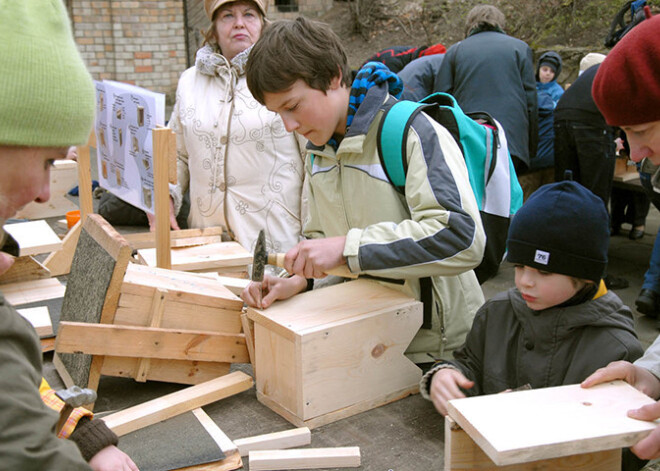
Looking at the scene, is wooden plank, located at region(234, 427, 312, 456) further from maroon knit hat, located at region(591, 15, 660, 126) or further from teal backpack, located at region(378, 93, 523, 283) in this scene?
maroon knit hat, located at region(591, 15, 660, 126)

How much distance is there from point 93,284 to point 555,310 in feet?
5.73

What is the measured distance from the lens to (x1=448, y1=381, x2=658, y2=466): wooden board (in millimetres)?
1526

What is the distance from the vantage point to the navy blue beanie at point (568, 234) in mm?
2133

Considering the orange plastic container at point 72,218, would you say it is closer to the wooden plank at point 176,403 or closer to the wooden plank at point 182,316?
the wooden plank at point 182,316

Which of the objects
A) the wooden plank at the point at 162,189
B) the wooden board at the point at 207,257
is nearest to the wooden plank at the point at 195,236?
the wooden board at the point at 207,257

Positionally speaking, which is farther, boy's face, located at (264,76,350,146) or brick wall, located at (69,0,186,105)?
brick wall, located at (69,0,186,105)

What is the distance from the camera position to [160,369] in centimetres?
274

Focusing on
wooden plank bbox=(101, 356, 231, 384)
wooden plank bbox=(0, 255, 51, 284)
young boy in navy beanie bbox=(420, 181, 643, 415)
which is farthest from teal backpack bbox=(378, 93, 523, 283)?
wooden plank bbox=(0, 255, 51, 284)

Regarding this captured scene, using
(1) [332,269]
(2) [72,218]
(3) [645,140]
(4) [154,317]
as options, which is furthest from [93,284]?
(2) [72,218]

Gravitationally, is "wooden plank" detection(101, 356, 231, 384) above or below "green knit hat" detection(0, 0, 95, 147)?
below

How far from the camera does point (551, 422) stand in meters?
1.62

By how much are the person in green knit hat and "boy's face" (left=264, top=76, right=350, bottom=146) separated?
1.17 m

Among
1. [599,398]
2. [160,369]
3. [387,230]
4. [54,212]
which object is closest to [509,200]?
[387,230]

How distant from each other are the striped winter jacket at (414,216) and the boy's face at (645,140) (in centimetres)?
63
